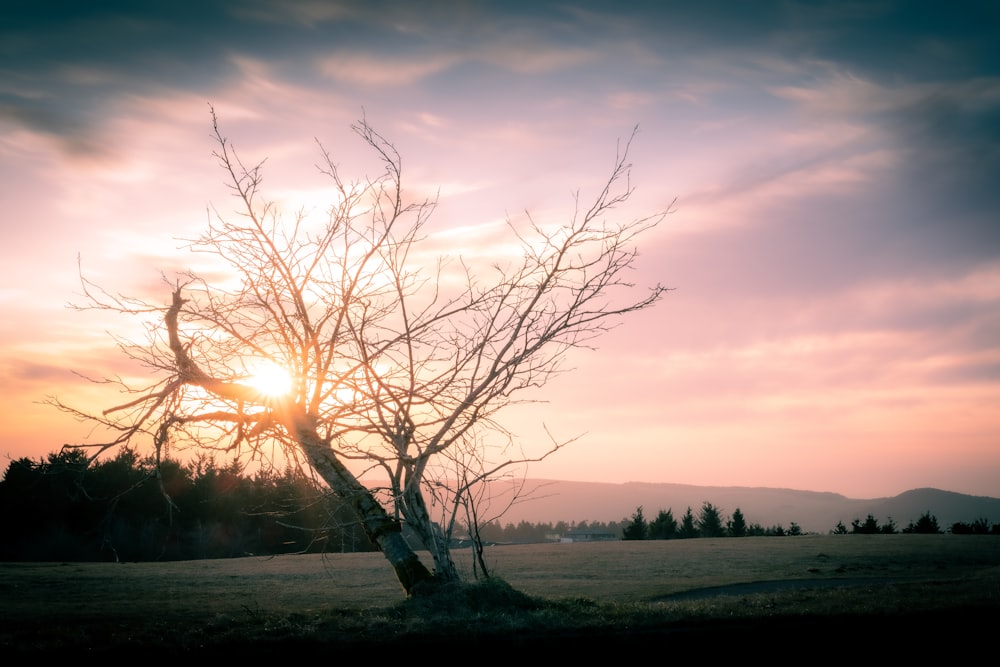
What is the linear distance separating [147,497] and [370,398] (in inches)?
2087

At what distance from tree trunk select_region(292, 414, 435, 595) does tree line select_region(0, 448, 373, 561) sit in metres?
0.29

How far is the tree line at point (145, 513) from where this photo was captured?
32.4 feet

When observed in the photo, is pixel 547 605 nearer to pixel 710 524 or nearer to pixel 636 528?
pixel 636 528

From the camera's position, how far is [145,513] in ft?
179

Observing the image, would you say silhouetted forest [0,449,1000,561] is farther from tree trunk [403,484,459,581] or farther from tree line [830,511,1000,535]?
tree trunk [403,484,459,581]

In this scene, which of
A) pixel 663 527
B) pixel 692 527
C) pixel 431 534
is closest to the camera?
pixel 431 534

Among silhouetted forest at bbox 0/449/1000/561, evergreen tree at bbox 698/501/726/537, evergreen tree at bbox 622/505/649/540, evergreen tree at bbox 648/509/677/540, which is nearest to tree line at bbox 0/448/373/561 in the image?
silhouetted forest at bbox 0/449/1000/561

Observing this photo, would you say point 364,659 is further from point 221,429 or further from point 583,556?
point 583,556

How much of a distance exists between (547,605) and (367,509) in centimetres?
315

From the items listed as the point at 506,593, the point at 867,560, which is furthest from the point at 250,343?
the point at 867,560

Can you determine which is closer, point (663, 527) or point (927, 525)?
point (927, 525)

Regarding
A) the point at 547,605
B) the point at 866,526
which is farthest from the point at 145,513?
the point at 866,526

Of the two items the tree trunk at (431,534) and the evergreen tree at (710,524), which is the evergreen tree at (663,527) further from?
the tree trunk at (431,534)

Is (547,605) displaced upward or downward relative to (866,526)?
upward
